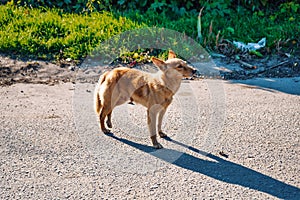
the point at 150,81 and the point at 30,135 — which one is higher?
the point at 150,81

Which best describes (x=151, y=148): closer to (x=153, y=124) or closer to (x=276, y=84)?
(x=153, y=124)

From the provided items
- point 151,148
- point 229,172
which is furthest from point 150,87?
point 229,172

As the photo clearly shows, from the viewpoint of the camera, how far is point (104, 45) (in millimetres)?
7656

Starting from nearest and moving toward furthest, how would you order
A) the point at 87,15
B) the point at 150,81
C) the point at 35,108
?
the point at 150,81 < the point at 35,108 < the point at 87,15

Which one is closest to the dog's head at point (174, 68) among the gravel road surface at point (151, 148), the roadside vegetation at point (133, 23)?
the gravel road surface at point (151, 148)

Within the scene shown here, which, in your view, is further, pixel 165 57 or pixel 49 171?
pixel 165 57

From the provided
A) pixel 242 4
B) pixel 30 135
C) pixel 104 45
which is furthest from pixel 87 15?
pixel 30 135

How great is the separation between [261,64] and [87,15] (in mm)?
3252

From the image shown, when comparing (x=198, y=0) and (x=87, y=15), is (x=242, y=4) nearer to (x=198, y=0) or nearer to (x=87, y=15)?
(x=198, y=0)

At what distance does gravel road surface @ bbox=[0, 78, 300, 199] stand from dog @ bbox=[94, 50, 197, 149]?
33 centimetres

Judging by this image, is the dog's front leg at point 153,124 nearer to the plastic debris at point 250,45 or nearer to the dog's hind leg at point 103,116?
the dog's hind leg at point 103,116

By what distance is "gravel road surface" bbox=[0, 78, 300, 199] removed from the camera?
4.20m

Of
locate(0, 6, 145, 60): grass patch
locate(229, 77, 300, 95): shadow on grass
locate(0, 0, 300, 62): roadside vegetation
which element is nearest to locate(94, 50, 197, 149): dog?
locate(229, 77, 300, 95): shadow on grass

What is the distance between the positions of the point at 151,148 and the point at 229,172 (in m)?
0.85
